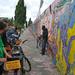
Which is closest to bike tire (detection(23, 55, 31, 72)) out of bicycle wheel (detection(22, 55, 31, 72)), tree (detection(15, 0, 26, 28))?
bicycle wheel (detection(22, 55, 31, 72))

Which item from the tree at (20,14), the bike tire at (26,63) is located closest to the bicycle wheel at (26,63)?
the bike tire at (26,63)

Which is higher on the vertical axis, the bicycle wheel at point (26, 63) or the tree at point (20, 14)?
the tree at point (20, 14)

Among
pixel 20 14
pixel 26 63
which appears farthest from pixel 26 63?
pixel 20 14

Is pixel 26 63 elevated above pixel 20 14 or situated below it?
below

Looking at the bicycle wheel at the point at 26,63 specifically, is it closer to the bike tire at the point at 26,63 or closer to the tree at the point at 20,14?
the bike tire at the point at 26,63

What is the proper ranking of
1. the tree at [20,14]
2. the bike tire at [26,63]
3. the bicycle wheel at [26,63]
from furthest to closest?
the tree at [20,14]
the bike tire at [26,63]
the bicycle wheel at [26,63]

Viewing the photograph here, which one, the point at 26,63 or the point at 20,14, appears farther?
the point at 20,14

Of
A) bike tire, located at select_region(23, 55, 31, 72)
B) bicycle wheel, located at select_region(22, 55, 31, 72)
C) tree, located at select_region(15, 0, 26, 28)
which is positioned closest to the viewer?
bicycle wheel, located at select_region(22, 55, 31, 72)

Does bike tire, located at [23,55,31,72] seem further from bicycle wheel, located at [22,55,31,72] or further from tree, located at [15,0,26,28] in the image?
tree, located at [15,0,26,28]

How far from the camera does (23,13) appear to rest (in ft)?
299

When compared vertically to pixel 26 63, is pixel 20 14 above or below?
above

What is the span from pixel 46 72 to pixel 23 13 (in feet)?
259

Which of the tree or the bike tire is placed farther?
the tree

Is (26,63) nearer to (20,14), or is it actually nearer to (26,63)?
(26,63)
